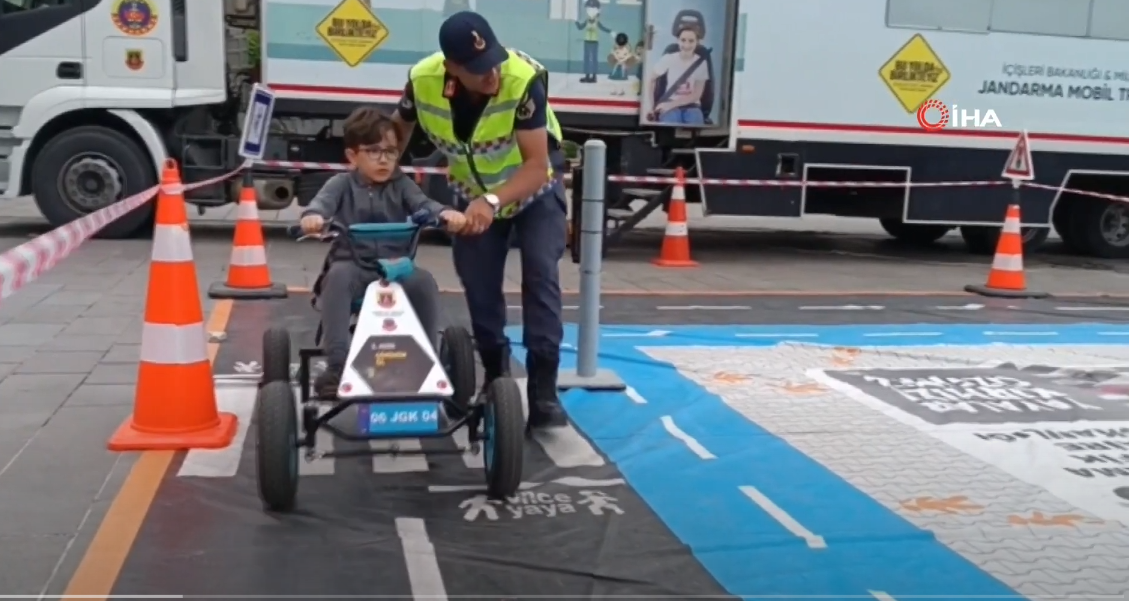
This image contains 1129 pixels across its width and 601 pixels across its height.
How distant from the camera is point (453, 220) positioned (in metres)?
4.20

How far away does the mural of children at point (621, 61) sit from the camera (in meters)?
11.9

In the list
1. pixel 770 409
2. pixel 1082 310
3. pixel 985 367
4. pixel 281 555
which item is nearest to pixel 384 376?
pixel 281 555

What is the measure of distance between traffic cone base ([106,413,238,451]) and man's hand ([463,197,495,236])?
142cm

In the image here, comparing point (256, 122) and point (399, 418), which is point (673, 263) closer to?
point (256, 122)

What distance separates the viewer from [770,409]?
566 centimetres

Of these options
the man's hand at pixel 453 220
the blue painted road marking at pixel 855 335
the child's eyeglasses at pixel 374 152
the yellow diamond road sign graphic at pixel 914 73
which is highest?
the yellow diamond road sign graphic at pixel 914 73

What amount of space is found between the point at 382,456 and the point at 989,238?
11.5m

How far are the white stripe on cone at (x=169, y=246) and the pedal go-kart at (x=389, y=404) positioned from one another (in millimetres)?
718

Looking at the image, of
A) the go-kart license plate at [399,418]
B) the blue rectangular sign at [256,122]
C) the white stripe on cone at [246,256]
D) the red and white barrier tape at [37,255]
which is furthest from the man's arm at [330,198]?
the white stripe on cone at [246,256]

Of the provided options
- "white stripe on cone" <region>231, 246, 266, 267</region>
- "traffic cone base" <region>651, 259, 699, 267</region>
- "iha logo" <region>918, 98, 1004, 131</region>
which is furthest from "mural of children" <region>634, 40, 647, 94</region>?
"white stripe on cone" <region>231, 246, 266, 267</region>

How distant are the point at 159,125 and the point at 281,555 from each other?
9.24 m

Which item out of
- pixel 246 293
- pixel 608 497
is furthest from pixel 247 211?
pixel 608 497

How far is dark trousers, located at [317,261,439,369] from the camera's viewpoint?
446 cm

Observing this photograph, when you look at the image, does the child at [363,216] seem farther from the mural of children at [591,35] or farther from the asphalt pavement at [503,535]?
the mural of children at [591,35]
